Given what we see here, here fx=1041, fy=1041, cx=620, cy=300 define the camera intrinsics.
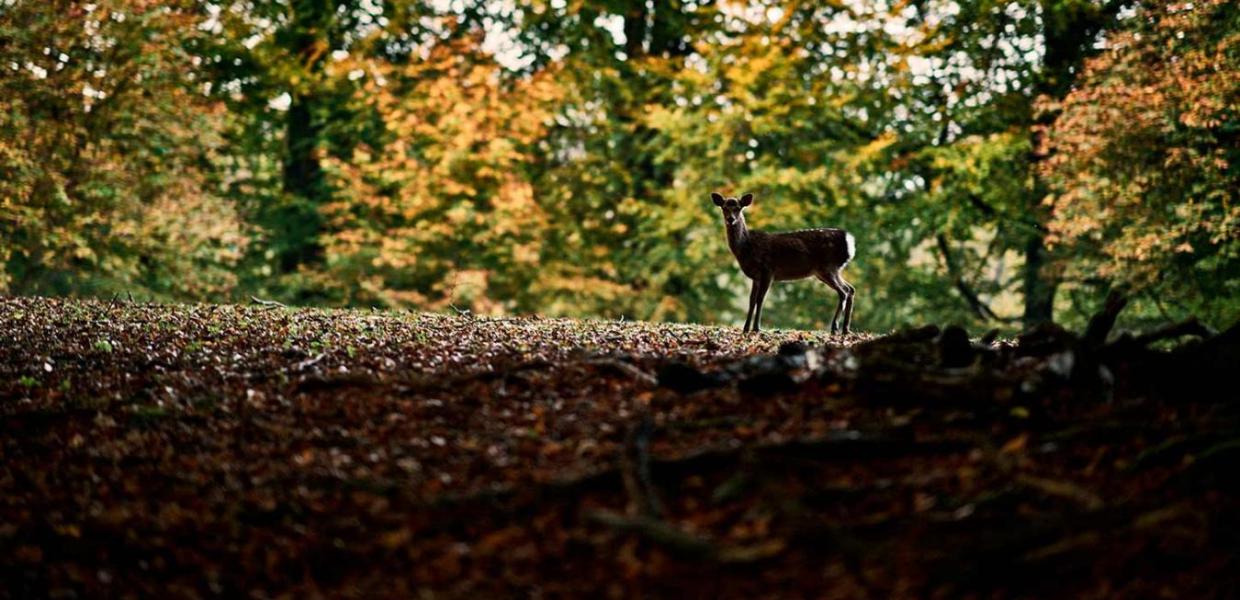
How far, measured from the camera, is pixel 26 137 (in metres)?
20.9

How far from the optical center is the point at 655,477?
17.5 ft

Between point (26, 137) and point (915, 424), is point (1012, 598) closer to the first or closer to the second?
point (915, 424)

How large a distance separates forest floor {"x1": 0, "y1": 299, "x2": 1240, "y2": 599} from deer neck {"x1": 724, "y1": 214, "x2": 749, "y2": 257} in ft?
13.6

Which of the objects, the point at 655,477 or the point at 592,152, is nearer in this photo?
the point at 655,477

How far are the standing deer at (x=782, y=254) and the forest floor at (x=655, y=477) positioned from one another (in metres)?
4.16

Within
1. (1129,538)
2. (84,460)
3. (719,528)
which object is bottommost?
(84,460)

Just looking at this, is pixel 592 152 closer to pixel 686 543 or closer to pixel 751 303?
pixel 751 303

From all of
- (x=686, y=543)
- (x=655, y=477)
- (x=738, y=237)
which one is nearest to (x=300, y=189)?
(x=738, y=237)

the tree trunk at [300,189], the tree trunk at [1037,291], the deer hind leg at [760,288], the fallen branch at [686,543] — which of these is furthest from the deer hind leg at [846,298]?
the tree trunk at [300,189]

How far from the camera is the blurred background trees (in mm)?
19281

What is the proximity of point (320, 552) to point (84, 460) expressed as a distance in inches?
106

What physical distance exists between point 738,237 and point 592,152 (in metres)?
17.0

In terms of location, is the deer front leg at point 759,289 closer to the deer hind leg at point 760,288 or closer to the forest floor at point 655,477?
the deer hind leg at point 760,288

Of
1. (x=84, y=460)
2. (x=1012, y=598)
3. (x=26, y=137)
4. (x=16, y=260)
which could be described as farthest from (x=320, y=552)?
(x=16, y=260)
